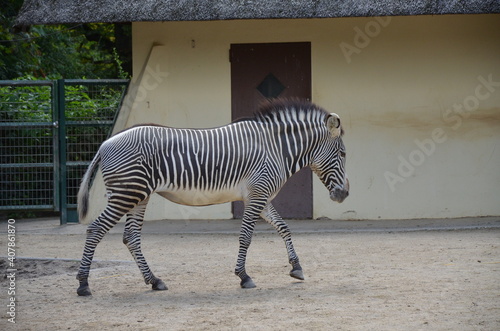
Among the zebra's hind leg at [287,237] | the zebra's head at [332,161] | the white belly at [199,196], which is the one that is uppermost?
the zebra's head at [332,161]

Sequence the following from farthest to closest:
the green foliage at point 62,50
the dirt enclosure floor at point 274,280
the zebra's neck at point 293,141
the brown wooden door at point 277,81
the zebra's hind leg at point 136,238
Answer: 1. the green foliage at point 62,50
2. the brown wooden door at point 277,81
3. the zebra's neck at point 293,141
4. the zebra's hind leg at point 136,238
5. the dirt enclosure floor at point 274,280

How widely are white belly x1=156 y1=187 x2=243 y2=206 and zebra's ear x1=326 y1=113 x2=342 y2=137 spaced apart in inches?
43.1

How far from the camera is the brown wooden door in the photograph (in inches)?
500

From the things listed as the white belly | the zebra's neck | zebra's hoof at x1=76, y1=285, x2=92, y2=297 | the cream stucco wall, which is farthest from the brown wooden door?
zebra's hoof at x1=76, y1=285, x2=92, y2=297

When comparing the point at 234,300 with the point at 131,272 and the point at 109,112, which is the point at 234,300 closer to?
the point at 131,272

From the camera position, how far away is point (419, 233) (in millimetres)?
11477

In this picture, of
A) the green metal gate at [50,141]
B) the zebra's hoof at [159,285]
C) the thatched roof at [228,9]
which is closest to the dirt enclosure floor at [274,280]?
the zebra's hoof at [159,285]

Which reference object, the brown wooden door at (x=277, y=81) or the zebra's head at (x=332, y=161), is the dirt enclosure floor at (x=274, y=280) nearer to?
the brown wooden door at (x=277, y=81)

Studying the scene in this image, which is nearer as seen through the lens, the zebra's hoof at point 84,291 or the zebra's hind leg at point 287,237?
the zebra's hoof at point 84,291

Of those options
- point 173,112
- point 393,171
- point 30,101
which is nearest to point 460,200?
point 393,171

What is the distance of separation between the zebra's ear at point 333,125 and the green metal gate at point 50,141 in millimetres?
5085

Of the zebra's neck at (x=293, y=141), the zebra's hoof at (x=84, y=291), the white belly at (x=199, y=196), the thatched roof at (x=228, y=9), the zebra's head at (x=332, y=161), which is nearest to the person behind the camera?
the zebra's hoof at (x=84, y=291)

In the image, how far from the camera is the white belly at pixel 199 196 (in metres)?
8.23

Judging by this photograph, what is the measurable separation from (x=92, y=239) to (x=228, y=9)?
5.14 meters
